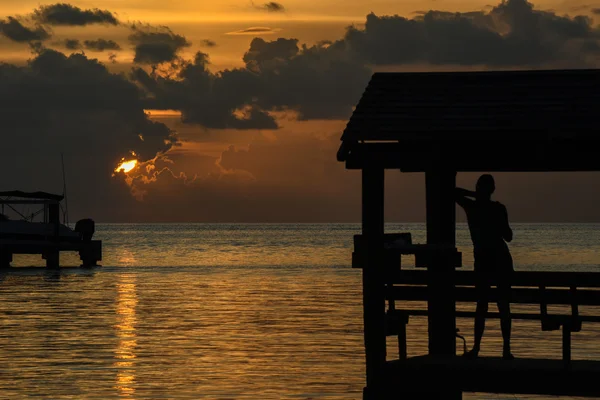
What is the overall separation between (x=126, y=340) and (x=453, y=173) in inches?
586

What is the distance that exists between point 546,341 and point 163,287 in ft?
94.6

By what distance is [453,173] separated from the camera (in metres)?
15.5

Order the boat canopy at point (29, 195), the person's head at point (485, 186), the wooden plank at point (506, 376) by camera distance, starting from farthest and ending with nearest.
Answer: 1. the boat canopy at point (29, 195)
2. the person's head at point (485, 186)
3. the wooden plank at point (506, 376)

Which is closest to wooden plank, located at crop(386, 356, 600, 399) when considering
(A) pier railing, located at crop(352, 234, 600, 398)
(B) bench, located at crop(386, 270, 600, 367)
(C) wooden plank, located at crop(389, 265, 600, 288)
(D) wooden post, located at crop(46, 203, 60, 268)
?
(A) pier railing, located at crop(352, 234, 600, 398)

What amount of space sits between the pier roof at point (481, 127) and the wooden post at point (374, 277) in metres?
0.31

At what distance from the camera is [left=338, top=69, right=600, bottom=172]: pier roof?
48.1 feet

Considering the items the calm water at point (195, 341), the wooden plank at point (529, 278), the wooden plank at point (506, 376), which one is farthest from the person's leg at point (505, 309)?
the calm water at point (195, 341)

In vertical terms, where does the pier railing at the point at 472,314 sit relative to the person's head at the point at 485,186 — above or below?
below

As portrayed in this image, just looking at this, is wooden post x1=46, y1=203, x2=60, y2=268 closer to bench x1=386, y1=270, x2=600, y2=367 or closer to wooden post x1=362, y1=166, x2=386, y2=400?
bench x1=386, y1=270, x2=600, y2=367

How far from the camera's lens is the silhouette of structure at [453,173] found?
568 inches

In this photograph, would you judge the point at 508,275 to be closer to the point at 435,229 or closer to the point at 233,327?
the point at 435,229

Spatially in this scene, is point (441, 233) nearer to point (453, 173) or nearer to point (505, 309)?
point (453, 173)

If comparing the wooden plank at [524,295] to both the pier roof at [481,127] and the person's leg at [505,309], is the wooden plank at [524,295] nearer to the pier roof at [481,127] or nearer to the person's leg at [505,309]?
the person's leg at [505,309]

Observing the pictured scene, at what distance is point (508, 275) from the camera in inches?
591
